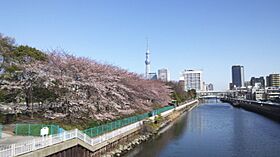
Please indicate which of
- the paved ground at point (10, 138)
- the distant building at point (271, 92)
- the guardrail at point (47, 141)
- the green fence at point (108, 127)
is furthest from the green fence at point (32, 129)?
the distant building at point (271, 92)

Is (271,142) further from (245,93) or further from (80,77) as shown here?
(245,93)

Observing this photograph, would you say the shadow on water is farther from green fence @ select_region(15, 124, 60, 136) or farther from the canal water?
green fence @ select_region(15, 124, 60, 136)

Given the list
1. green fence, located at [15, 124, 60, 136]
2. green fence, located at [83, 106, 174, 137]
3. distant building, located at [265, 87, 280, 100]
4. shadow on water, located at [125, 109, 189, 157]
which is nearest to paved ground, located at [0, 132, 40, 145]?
green fence, located at [15, 124, 60, 136]

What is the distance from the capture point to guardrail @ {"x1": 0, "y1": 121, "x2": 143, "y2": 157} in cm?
1214

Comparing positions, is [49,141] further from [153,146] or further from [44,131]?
[153,146]

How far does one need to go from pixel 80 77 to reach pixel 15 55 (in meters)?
8.09

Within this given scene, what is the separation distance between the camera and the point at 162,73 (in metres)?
190

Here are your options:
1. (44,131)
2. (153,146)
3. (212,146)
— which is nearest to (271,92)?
(212,146)

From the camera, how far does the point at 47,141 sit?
14.6 m

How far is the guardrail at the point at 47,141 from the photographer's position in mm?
12141

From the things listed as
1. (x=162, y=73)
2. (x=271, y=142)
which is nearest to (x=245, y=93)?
(x=162, y=73)

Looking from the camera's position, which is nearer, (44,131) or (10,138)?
(44,131)

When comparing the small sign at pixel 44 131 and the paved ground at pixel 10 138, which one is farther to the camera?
the paved ground at pixel 10 138

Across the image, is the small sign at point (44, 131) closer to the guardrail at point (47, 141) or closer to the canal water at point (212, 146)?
the guardrail at point (47, 141)
